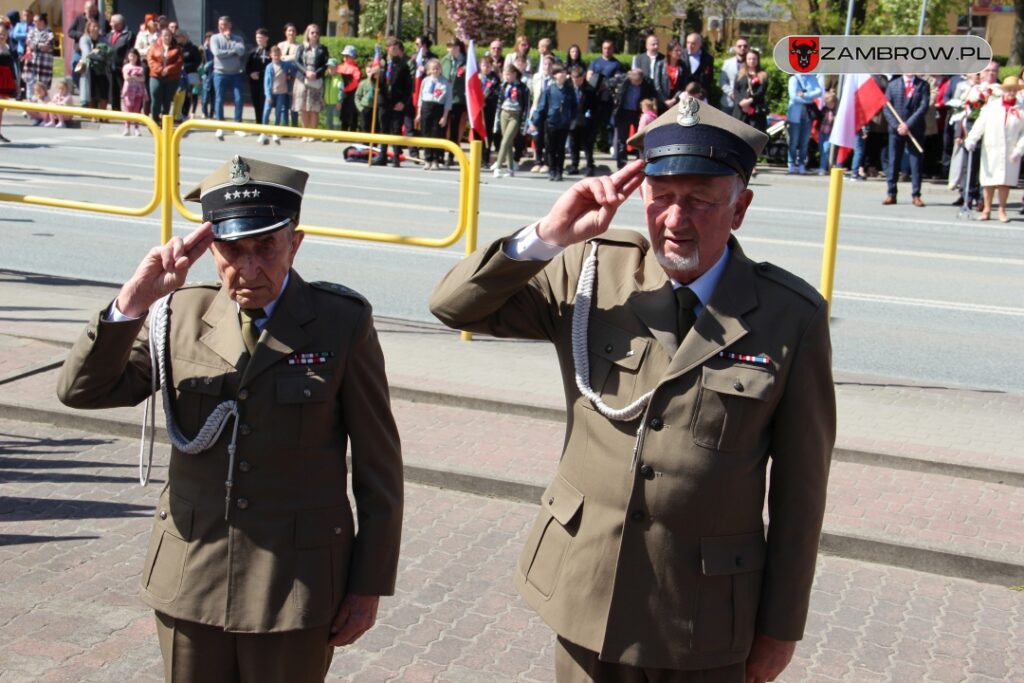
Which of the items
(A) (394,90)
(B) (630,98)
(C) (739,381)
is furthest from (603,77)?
(C) (739,381)

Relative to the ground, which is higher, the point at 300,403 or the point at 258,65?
the point at 258,65

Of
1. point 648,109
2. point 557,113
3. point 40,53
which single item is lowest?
point 557,113

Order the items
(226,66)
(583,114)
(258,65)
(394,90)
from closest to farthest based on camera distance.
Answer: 1. (583,114)
2. (394,90)
3. (226,66)
4. (258,65)

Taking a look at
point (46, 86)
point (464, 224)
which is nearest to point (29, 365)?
point (464, 224)

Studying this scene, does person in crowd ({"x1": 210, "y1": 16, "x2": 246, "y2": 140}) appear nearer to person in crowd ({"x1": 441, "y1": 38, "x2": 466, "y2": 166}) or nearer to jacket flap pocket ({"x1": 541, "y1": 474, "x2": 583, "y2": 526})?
person in crowd ({"x1": 441, "y1": 38, "x2": 466, "y2": 166})

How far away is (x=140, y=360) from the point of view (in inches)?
137

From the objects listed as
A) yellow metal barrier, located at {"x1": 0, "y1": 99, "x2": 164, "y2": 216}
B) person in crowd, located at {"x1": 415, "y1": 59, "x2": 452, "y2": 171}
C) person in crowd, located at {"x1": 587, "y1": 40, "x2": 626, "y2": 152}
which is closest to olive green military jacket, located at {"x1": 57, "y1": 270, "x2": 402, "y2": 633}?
yellow metal barrier, located at {"x1": 0, "y1": 99, "x2": 164, "y2": 216}

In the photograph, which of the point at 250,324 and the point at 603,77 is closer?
the point at 250,324

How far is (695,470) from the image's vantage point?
318 centimetres

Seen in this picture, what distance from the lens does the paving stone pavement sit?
5004 mm

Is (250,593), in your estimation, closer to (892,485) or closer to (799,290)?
(799,290)

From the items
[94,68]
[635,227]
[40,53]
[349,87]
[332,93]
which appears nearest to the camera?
[635,227]

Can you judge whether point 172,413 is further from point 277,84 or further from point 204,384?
point 277,84

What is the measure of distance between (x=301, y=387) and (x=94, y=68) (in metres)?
26.2
